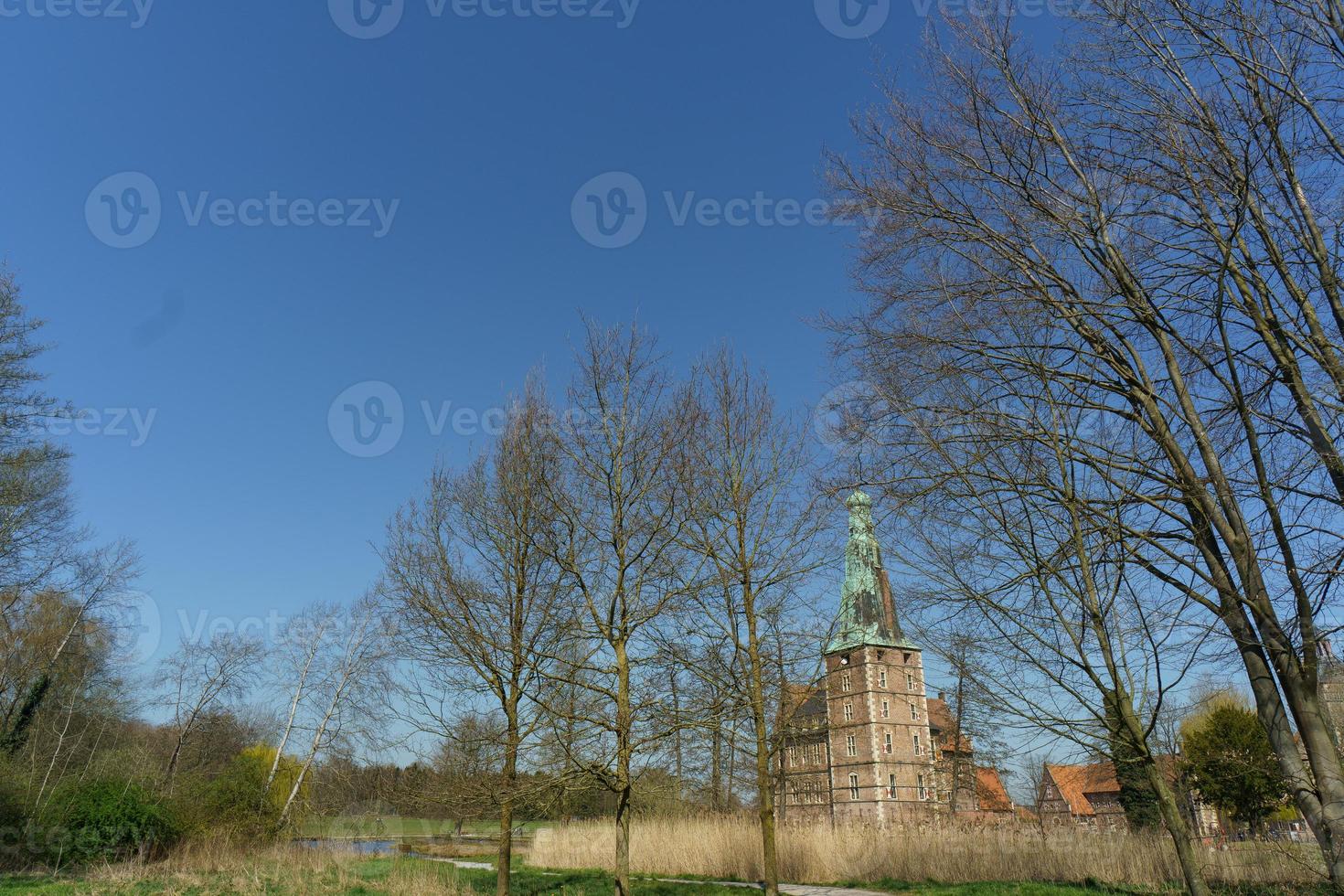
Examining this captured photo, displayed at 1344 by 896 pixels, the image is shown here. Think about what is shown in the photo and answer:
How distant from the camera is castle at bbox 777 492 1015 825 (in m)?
8.98

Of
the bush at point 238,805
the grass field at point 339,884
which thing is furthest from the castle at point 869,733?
the bush at point 238,805

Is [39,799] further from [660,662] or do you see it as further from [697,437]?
[697,437]

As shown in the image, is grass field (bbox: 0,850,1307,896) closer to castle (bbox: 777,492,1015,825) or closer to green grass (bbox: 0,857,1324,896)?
green grass (bbox: 0,857,1324,896)

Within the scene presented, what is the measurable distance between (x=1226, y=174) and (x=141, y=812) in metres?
23.1

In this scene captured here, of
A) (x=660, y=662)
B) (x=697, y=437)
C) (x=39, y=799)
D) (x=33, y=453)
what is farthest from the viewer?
(x=39, y=799)

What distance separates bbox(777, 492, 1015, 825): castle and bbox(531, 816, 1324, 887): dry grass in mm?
2203

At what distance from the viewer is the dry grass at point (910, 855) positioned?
12.7 meters

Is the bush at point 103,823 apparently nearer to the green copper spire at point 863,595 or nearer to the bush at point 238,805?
the bush at point 238,805

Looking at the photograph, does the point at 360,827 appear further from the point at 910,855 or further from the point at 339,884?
the point at 910,855

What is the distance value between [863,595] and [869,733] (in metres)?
41.4

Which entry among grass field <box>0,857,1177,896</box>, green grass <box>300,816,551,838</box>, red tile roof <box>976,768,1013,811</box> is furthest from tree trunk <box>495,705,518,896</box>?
red tile roof <box>976,768,1013,811</box>

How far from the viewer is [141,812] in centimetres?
1755

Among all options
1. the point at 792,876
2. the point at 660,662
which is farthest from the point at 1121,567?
the point at 792,876

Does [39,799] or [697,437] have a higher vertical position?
[697,437]
